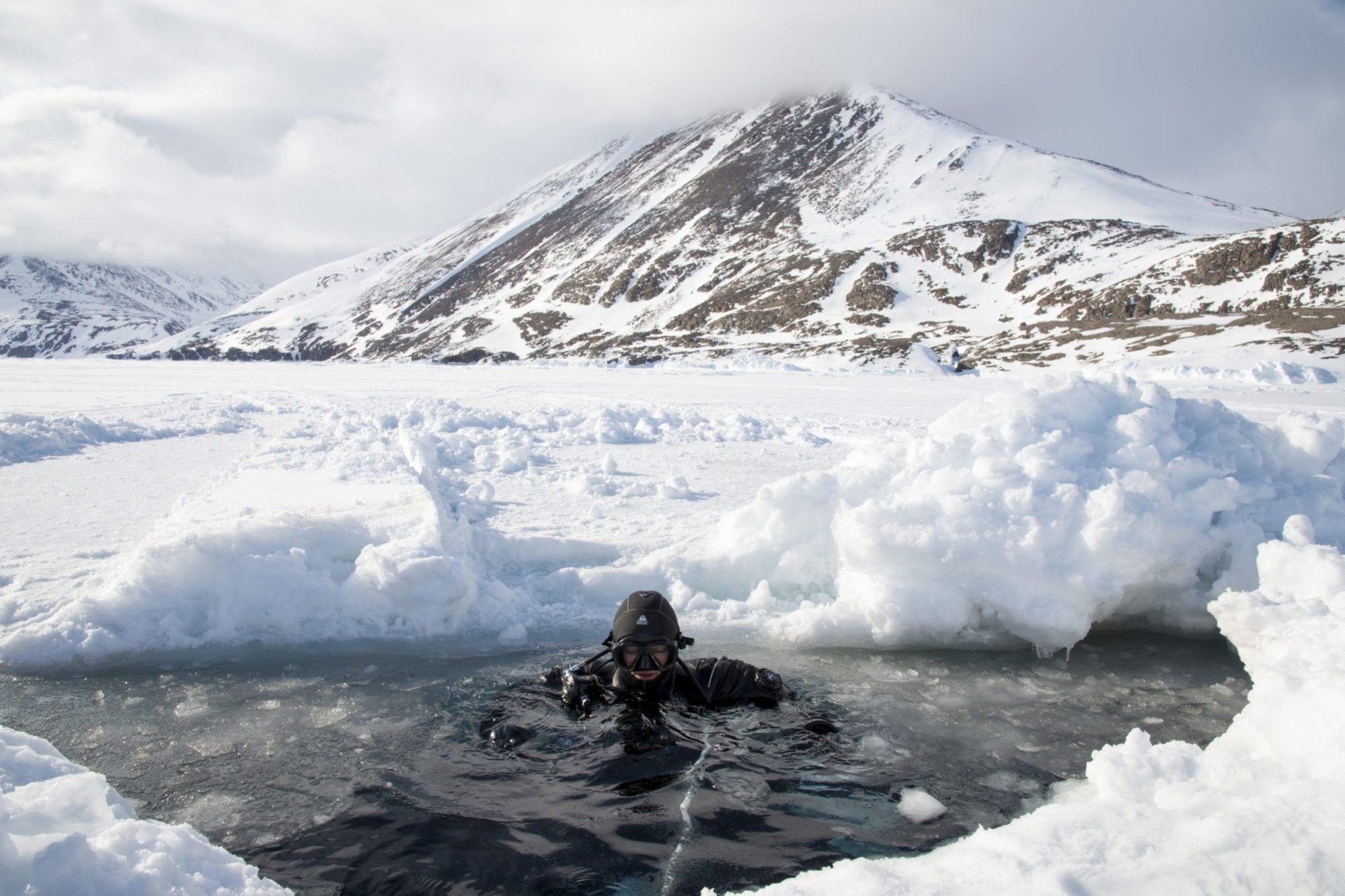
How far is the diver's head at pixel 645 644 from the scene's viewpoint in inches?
182

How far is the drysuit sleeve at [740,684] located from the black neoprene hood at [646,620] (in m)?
0.36

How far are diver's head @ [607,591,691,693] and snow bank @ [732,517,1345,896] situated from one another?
195 cm

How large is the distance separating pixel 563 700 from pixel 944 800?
2.26 metres

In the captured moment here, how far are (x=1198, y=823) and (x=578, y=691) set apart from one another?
3163 millimetres

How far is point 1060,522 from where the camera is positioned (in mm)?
5617

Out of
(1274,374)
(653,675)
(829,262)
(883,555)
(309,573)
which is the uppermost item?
(829,262)

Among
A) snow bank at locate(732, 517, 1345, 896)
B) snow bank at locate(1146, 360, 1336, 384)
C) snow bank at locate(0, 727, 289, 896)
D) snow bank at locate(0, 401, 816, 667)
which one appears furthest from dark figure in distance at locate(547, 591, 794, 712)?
snow bank at locate(1146, 360, 1336, 384)

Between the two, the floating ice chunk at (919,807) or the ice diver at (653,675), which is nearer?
the floating ice chunk at (919,807)

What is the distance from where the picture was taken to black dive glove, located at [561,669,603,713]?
4617mm

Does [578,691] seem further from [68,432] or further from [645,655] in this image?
[68,432]

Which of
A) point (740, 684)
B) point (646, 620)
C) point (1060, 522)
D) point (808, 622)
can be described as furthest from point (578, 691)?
point (1060, 522)

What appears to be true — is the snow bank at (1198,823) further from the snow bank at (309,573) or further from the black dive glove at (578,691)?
the snow bank at (309,573)

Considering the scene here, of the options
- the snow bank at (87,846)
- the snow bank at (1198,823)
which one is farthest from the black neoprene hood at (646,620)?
the snow bank at (87,846)

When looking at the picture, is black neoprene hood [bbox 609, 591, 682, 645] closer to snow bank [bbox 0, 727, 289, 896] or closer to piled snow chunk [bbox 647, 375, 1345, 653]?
piled snow chunk [bbox 647, 375, 1345, 653]
